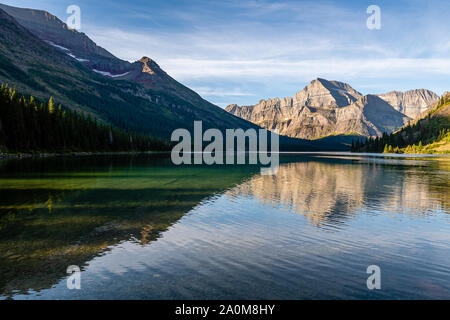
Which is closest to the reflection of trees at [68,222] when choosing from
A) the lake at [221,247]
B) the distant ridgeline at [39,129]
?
the lake at [221,247]

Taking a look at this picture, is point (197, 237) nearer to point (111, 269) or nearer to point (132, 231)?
point (132, 231)

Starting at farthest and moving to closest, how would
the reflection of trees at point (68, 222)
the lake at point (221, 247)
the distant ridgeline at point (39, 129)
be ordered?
the distant ridgeline at point (39, 129) < the reflection of trees at point (68, 222) < the lake at point (221, 247)

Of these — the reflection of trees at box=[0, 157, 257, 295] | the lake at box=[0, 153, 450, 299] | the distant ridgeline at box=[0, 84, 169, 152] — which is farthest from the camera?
the distant ridgeline at box=[0, 84, 169, 152]

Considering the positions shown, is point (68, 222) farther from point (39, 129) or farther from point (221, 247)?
point (39, 129)

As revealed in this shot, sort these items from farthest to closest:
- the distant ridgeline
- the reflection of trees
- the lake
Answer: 1. the distant ridgeline
2. the reflection of trees
3. the lake

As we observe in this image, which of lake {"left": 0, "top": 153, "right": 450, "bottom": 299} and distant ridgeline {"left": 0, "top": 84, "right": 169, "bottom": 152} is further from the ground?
distant ridgeline {"left": 0, "top": 84, "right": 169, "bottom": 152}

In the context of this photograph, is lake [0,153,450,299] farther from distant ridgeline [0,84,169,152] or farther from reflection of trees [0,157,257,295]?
distant ridgeline [0,84,169,152]

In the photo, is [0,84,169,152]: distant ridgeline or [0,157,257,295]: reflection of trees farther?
[0,84,169,152]: distant ridgeline

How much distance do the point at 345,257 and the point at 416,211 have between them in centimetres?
1706

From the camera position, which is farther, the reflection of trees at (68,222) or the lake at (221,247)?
the reflection of trees at (68,222)

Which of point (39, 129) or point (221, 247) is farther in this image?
point (39, 129)

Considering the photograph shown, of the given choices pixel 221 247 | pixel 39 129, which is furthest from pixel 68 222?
pixel 39 129

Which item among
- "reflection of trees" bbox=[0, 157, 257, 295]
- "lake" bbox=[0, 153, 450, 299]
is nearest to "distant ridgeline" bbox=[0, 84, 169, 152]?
"reflection of trees" bbox=[0, 157, 257, 295]

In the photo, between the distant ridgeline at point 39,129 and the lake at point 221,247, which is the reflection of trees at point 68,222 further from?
the distant ridgeline at point 39,129
